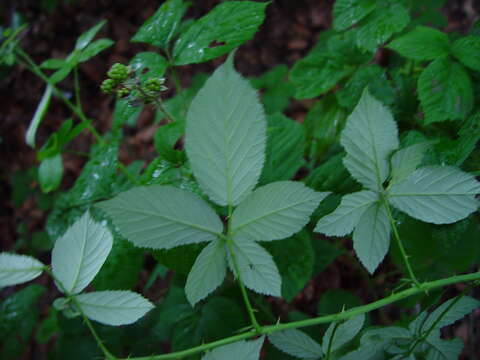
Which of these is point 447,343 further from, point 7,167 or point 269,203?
point 7,167

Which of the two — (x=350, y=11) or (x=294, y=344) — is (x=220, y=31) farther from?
(x=294, y=344)

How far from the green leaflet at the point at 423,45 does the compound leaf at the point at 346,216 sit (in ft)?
1.45

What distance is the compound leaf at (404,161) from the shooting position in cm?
62

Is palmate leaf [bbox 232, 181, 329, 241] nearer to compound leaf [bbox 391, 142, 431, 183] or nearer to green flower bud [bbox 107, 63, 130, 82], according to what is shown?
compound leaf [bbox 391, 142, 431, 183]

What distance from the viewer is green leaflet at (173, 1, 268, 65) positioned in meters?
0.92

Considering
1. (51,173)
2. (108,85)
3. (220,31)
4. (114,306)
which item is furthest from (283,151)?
(51,173)

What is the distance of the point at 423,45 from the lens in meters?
0.91

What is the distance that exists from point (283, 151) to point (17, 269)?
0.61 meters

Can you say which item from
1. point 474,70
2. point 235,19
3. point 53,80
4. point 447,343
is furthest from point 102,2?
point 447,343

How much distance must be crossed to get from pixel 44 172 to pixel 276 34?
2.10 metres

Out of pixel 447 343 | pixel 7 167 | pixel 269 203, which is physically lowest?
pixel 7 167

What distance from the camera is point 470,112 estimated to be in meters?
0.84

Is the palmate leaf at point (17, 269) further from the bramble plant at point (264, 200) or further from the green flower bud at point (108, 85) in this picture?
the green flower bud at point (108, 85)

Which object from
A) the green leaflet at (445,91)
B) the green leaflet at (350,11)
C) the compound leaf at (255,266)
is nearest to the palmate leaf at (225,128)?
the compound leaf at (255,266)
